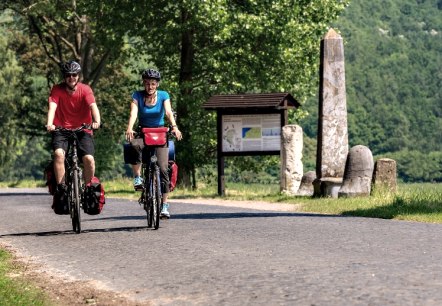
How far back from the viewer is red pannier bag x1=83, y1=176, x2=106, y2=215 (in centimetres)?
1414

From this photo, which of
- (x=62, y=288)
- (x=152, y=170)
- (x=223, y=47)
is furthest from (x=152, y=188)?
(x=223, y=47)

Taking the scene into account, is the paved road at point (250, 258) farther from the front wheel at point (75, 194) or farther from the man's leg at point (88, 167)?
the man's leg at point (88, 167)

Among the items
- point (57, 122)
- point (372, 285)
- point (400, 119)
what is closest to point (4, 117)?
point (57, 122)

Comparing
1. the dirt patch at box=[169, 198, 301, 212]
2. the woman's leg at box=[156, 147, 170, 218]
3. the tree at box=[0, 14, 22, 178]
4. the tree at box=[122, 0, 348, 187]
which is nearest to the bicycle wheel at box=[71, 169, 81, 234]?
the woman's leg at box=[156, 147, 170, 218]

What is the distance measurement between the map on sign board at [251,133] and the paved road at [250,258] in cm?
1311

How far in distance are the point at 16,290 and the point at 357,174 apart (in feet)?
53.2

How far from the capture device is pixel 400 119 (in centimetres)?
16550

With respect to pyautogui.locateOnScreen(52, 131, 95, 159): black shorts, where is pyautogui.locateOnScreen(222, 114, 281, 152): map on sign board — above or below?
above

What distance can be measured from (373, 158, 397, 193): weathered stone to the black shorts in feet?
37.0

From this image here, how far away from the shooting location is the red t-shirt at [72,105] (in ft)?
45.8

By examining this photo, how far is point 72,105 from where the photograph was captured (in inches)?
Result: 552

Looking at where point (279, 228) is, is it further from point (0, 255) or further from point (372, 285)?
point (372, 285)

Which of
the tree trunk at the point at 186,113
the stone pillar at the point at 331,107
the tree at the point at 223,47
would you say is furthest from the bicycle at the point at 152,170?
the tree trunk at the point at 186,113

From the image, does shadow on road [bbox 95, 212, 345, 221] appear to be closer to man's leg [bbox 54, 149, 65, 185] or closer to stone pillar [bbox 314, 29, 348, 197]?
man's leg [bbox 54, 149, 65, 185]
